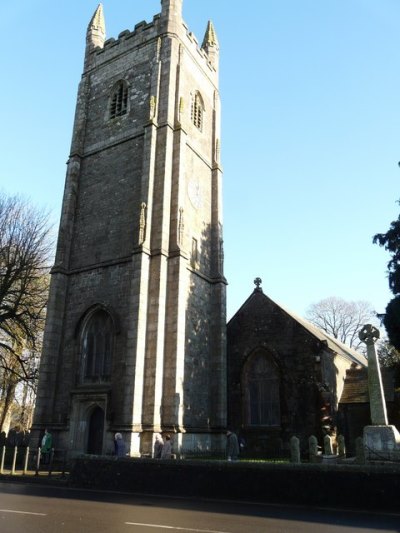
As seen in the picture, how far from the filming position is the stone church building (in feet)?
61.1

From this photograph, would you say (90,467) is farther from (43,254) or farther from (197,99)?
(197,99)

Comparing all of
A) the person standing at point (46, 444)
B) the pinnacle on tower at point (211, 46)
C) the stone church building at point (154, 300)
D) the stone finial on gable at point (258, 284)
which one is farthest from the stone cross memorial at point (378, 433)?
the pinnacle on tower at point (211, 46)

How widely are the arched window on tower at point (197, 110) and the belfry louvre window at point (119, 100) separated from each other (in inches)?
144

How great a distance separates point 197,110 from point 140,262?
37.5 ft

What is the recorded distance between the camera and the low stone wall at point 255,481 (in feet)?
31.2

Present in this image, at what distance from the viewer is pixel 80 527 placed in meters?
7.16

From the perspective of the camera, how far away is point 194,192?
78.0 feet

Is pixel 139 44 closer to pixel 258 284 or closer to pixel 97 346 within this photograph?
pixel 258 284

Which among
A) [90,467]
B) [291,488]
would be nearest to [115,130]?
[90,467]

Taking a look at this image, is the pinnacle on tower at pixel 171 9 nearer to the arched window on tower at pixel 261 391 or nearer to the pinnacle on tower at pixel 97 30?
the pinnacle on tower at pixel 97 30

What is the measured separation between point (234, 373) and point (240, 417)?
211 cm

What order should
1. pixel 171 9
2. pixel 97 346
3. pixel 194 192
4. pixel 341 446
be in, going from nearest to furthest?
pixel 341 446 → pixel 97 346 → pixel 194 192 → pixel 171 9

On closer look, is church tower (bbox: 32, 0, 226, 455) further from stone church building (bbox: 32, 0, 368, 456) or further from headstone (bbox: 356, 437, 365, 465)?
headstone (bbox: 356, 437, 365, 465)

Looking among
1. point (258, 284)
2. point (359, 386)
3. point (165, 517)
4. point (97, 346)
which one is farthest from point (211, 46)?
point (165, 517)
